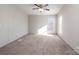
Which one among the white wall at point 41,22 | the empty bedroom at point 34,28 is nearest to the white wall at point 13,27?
the empty bedroom at point 34,28

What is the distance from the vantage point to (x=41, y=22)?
3273mm

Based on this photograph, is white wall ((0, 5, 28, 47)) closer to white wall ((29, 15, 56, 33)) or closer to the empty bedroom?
the empty bedroom

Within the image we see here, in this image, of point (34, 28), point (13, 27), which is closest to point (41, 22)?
point (34, 28)

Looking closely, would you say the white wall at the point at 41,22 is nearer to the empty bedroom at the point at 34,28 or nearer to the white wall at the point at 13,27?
the empty bedroom at the point at 34,28

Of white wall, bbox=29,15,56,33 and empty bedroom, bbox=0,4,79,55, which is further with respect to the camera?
white wall, bbox=29,15,56,33

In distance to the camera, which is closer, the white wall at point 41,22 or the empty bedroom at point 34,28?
the empty bedroom at point 34,28

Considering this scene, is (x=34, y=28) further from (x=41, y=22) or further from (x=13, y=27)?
(x=13, y=27)

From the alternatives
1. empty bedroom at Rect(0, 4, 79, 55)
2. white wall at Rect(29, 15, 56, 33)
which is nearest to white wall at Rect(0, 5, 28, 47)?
empty bedroom at Rect(0, 4, 79, 55)

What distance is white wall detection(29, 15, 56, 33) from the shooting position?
9.67ft

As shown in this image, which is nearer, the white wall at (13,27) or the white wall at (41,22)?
the white wall at (13,27)

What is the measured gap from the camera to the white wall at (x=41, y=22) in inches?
116

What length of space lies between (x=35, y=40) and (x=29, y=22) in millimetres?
641
